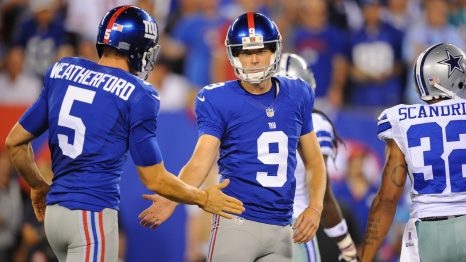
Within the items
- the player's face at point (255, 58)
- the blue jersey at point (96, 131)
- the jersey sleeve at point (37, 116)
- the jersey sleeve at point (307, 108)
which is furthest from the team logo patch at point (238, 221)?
the jersey sleeve at point (37, 116)

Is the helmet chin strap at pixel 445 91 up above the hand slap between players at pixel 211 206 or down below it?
above

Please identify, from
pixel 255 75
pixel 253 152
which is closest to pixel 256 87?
pixel 255 75

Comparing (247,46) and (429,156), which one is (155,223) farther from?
(429,156)

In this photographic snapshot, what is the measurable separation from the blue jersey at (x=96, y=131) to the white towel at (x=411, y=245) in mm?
1543

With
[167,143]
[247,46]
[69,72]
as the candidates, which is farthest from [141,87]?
[167,143]

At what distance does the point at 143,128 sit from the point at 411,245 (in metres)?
1.69

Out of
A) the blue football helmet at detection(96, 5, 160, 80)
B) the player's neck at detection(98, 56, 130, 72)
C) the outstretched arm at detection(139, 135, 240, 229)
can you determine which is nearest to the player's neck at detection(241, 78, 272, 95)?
the outstretched arm at detection(139, 135, 240, 229)

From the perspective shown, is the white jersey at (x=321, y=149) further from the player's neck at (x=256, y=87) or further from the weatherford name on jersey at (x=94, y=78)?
the weatherford name on jersey at (x=94, y=78)

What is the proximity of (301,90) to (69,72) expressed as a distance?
1316mm

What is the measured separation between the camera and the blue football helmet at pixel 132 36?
461cm

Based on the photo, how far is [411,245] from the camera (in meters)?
4.95

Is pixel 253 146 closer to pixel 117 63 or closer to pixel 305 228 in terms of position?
pixel 305 228

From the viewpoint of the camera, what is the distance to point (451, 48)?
523cm

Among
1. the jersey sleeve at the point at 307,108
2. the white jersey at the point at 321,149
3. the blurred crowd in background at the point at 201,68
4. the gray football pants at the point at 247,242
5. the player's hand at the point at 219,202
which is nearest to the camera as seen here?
the player's hand at the point at 219,202
